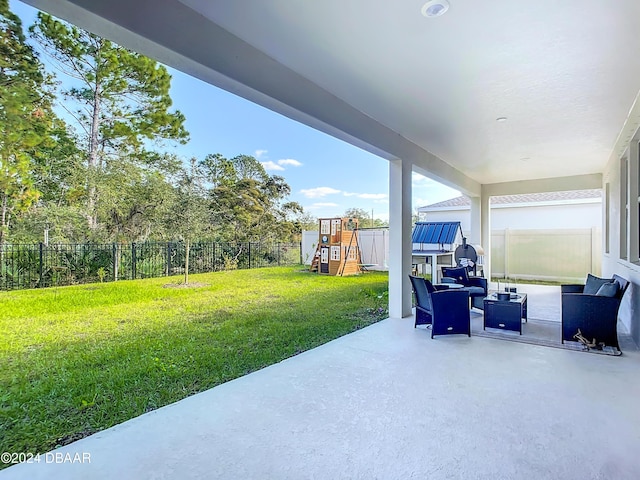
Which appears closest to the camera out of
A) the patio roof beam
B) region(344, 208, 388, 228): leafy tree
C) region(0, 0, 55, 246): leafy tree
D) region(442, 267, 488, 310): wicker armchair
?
region(0, 0, 55, 246): leafy tree

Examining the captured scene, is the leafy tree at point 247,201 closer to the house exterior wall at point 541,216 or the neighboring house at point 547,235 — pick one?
the neighboring house at point 547,235

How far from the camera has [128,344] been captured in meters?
3.98

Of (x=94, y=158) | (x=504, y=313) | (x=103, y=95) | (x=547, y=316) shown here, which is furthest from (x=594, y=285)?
(x=103, y=95)

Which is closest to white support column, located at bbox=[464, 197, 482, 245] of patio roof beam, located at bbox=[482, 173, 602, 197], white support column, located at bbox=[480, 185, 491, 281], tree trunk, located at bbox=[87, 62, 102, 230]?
white support column, located at bbox=[480, 185, 491, 281]

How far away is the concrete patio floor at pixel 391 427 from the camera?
6.59ft

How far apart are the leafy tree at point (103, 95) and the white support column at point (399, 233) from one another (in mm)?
3546

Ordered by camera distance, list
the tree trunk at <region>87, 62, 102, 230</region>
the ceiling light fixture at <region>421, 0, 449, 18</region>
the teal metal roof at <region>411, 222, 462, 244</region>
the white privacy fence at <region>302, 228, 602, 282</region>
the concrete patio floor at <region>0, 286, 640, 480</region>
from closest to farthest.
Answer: the concrete patio floor at <region>0, 286, 640, 480</region>
the ceiling light fixture at <region>421, 0, 449, 18</region>
the tree trunk at <region>87, 62, 102, 230</region>
the teal metal roof at <region>411, 222, 462, 244</region>
the white privacy fence at <region>302, 228, 602, 282</region>

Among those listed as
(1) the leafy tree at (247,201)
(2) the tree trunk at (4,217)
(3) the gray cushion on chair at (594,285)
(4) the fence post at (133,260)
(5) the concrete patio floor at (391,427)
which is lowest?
(5) the concrete patio floor at (391,427)

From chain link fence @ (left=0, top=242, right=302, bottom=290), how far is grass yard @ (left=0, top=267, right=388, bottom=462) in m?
0.13

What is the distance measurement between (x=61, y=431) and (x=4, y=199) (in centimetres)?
202

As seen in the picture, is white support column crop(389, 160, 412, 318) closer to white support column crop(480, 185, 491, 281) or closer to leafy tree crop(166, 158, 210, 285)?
leafy tree crop(166, 158, 210, 285)

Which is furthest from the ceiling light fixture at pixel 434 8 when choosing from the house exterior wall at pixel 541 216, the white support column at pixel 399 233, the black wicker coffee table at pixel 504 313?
the house exterior wall at pixel 541 216

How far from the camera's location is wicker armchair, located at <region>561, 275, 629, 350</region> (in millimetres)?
3998

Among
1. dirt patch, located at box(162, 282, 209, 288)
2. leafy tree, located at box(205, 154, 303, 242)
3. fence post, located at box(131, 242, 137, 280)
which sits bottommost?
dirt patch, located at box(162, 282, 209, 288)
